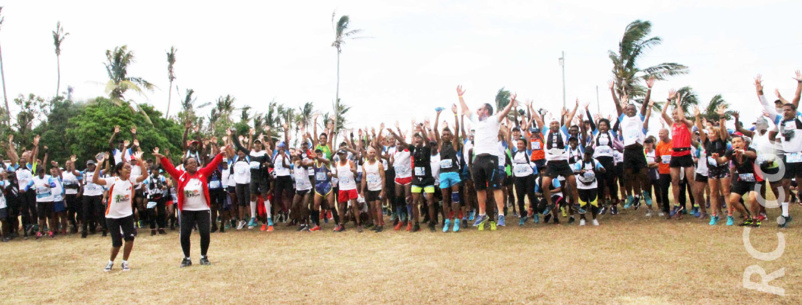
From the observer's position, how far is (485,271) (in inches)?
290

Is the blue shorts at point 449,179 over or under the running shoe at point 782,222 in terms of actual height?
over

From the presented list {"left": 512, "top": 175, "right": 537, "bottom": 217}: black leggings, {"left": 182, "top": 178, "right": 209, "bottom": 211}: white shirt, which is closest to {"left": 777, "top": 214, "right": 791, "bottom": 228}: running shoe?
{"left": 512, "top": 175, "right": 537, "bottom": 217}: black leggings

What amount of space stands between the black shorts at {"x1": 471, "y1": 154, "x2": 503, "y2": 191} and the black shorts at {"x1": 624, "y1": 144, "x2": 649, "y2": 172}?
131 inches

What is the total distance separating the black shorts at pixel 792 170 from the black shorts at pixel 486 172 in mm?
4884

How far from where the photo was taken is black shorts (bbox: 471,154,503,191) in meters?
10.8

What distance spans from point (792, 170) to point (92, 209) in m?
15.2

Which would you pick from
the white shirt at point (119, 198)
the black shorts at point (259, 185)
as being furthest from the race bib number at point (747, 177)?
the white shirt at point (119, 198)

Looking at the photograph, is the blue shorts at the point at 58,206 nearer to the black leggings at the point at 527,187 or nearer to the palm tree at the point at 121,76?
the black leggings at the point at 527,187

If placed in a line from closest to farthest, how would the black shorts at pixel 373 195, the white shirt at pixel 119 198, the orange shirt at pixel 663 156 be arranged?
the white shirt at pixel 119 198 < the orange shirt at pixel 663 156 < the black shorts at pixel 373 195

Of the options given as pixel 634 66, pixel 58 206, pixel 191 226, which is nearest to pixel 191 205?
pixel 191 226

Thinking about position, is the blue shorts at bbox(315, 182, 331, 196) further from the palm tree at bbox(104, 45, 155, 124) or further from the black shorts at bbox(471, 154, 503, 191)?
the palm tree at bbox(104, 45, 155, 124)

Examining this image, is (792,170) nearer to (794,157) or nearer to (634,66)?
(794,157)

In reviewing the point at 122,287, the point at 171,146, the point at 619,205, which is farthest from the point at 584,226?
the point at 171,146

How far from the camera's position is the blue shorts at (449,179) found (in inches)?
459
